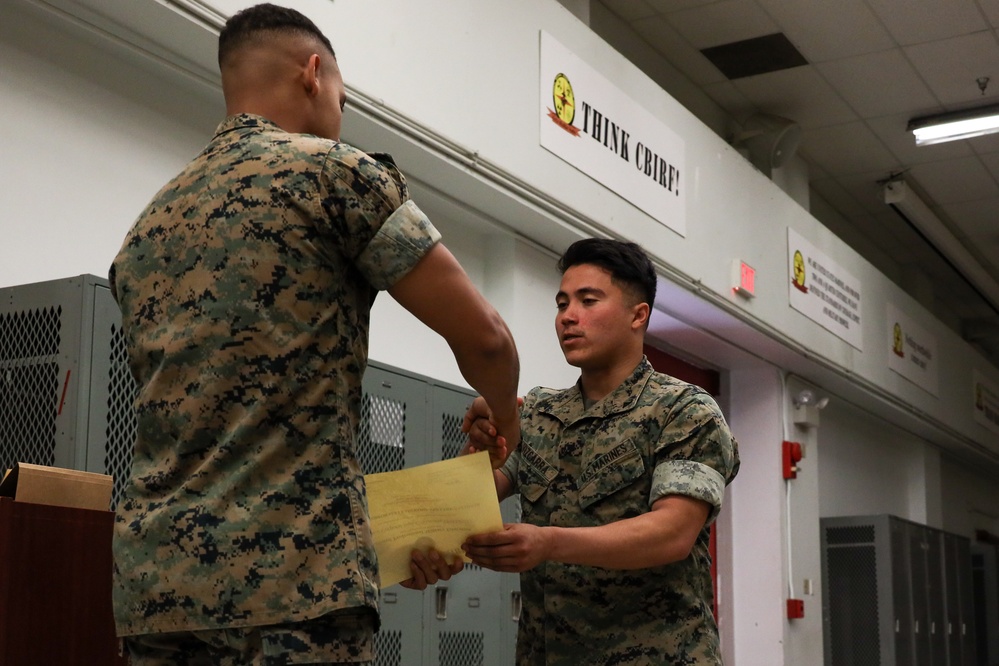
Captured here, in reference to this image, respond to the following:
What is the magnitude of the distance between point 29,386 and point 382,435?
3.69ft

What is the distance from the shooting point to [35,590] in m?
1.97

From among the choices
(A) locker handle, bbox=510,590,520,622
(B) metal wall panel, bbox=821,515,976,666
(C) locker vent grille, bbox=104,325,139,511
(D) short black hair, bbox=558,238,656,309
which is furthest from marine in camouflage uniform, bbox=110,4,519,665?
(B) metal wall panel, bbox=821,515,976,666

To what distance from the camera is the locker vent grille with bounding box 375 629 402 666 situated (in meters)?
3.22

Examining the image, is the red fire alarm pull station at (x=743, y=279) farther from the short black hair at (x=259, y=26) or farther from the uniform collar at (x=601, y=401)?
the short black hair at (x=259, y=26)

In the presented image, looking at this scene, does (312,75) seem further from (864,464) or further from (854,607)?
(864,464)

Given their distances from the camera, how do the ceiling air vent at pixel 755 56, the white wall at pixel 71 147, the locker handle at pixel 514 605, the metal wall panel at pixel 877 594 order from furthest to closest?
the metal wall panel at pixel 877 594 < the ceiling air vent at pixel 755 56 < the locker handle at pixel 514 605 < the white wall at pixel 71 147

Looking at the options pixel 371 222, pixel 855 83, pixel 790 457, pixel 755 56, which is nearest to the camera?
pixel 371 222

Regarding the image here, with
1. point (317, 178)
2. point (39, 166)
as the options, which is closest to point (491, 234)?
point (39, 166)

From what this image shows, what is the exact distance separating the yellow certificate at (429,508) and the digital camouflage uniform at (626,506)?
1.34 feet

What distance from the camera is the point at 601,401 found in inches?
87.7

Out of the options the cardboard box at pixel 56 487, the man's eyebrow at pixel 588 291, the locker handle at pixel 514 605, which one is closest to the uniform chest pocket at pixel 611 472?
the man's eyebrow at pixel 588 291

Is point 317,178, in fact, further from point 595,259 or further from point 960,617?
point 960,617

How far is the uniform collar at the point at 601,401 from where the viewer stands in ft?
7.22

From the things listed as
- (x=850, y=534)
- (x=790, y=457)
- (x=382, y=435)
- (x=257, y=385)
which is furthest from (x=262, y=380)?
(x=850, y=534)
